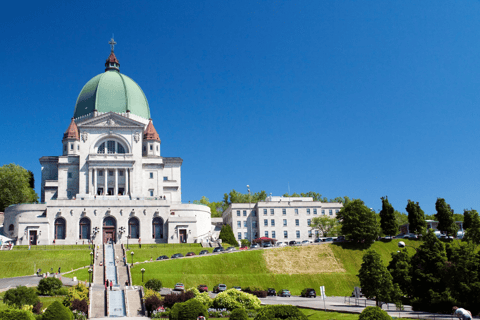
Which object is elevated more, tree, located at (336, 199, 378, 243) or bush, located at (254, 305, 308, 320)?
tree, located at (336, 199, 378, 243)

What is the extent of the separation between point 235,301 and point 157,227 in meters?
→ 48.7

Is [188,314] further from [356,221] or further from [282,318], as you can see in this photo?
[356,221]

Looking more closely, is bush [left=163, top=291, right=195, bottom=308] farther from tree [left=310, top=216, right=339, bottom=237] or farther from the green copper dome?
the green copper dome

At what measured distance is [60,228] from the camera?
3221 inches

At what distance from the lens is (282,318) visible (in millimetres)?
22922

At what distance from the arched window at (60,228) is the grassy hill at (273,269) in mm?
19353

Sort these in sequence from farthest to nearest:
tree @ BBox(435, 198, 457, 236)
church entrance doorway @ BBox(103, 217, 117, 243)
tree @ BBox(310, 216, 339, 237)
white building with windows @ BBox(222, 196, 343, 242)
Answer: white building with windows @ BBox(222, 196, 343, 242)
tree @ BBox(310, 216, 339, 237)
tree @ BBox(435, 198, 457, 236)
church entrance doorway @ BBox(103, 217, 117, 243)

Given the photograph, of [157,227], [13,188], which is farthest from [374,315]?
[13,188]

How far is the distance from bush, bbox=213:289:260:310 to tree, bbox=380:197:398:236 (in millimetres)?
53678

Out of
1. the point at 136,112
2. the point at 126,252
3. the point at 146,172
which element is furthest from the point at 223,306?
the point at 136,112

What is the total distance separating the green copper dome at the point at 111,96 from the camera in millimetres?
99562

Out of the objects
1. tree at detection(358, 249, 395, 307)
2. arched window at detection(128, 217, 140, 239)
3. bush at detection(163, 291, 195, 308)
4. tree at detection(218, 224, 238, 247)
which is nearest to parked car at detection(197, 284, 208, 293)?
bush at detection(163, 291, 195, 308)

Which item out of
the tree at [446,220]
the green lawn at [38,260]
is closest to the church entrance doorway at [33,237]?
the green lawn at [38,260]

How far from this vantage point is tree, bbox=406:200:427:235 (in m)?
89.2
